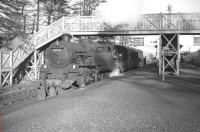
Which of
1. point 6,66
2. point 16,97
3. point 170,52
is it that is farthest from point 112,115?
point 170,52

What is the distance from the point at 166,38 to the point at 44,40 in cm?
1130

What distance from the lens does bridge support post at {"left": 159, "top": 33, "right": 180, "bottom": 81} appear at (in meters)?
23.5

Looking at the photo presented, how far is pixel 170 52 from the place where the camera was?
23.5 metres

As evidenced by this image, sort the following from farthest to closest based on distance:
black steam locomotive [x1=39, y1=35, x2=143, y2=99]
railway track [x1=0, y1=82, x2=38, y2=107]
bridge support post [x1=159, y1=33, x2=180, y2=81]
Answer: bridge support post [x1=159, y1=33, x2=180, y2=81] → black steam locomotive [x1=39, y1=35, x2=143, y2=99] → railway track [x1=0, y1=82, x2=38, y2=107]

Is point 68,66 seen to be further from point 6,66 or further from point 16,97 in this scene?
point 6,66

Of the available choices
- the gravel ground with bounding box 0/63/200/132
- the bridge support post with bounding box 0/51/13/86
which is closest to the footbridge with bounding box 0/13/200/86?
the bridge support post with bounding box 0/51/13/86

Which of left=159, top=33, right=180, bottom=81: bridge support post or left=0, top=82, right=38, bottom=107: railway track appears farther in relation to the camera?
left=159, top=33, right=180, bottom=81: bridge support post

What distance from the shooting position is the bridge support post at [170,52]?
23469 mm

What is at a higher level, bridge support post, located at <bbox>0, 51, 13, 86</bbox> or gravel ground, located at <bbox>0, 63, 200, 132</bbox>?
bridge support post, located at <bbox>0, 51, 13, 86</bbox>

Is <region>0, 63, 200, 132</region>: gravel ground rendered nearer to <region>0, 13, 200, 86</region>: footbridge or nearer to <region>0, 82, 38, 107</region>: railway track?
<region>0, 82, 38, 107</region>: railway track

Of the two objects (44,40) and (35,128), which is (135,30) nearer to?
(44,40)

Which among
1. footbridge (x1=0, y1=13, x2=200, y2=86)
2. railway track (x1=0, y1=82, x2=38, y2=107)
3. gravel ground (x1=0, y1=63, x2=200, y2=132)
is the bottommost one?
railway track (x1=0, y1=82, x2=38, y2=107)

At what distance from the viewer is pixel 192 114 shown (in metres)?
8.58

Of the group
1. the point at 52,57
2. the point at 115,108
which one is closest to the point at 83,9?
the point at 52,57
